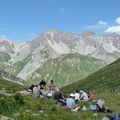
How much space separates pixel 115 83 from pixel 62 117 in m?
137

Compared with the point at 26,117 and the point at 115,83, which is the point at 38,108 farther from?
the point at 115,83

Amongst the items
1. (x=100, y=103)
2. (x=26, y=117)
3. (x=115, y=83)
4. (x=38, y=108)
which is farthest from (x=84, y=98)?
(x=115, y=83)

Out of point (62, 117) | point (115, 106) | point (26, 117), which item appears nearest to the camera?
point (26, 117)

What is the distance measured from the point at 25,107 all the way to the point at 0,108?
392 centimetres

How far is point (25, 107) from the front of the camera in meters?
27.3

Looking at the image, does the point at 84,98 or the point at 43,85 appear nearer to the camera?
the point at 84,98

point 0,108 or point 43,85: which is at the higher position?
point 43,85

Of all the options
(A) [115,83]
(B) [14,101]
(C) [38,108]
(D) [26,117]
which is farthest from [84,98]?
Answer: (A) [115,83]

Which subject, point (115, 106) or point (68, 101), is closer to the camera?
point (68, 101)

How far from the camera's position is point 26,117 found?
70.4ft

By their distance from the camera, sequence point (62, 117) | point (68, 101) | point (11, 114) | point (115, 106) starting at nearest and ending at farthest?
point (11, 114) → point (62, 117) → point (68, 101) → point (115, 106)

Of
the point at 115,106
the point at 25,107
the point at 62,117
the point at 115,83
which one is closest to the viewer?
the point at 62,117

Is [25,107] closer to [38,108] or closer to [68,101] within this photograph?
[38,108]

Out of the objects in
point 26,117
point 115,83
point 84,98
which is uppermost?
point 115,83
